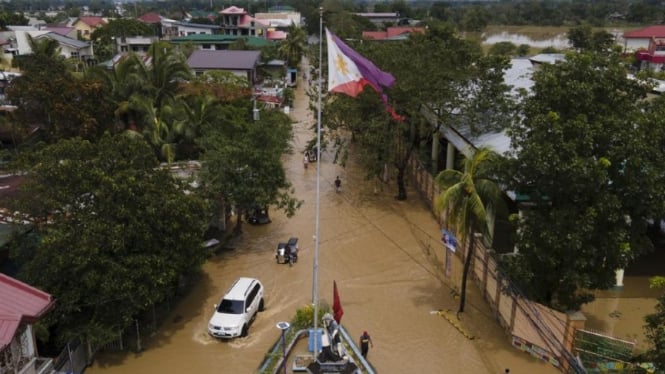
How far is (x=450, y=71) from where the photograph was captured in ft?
92.7

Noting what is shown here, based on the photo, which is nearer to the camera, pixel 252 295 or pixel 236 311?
pixel 236 311

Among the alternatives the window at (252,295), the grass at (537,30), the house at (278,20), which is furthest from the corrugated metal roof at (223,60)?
the grass at (537,30)

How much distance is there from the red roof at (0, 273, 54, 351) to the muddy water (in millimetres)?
3846

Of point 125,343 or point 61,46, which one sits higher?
point 61,46

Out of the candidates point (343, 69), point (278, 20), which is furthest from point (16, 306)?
point (278, 20)

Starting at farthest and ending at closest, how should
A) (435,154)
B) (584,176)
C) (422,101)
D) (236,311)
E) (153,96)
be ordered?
(435,154) → (153,96) → (422,101) → (236,311) → (584,176)

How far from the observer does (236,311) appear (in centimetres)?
1841

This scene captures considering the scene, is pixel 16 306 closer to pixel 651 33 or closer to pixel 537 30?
pixel 651 33

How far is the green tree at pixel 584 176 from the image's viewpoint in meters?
15.1

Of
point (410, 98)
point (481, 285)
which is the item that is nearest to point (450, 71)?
point (410, 98)

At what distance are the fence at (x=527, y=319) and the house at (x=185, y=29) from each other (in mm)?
96680

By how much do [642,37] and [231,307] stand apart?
88.8m

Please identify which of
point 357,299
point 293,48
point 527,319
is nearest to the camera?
point 527,319

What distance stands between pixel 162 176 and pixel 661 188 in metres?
14.5
